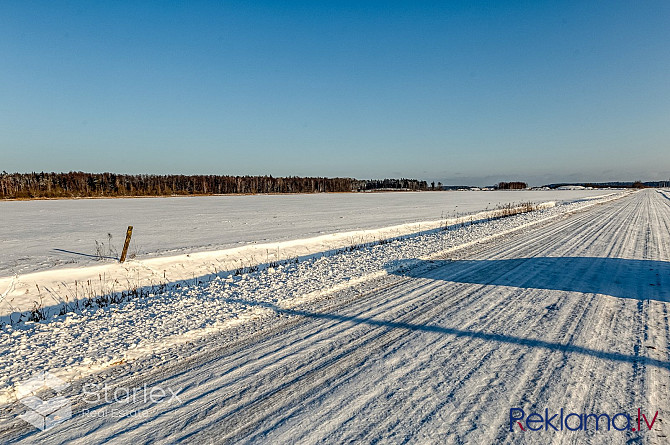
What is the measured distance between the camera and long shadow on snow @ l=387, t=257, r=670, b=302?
7.30m

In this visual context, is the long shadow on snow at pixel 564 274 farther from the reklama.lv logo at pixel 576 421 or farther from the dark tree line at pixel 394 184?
the dark tree line at pixel 394 184

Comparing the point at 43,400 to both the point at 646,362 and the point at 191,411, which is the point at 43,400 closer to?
the point at 191,411

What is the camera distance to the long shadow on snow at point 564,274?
730 centimetres

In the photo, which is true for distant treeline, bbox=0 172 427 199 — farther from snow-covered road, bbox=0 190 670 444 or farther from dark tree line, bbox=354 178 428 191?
snow-covered road, bbox=0 190 670 444

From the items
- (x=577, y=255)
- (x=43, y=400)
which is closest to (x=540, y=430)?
(x=43, y=400)

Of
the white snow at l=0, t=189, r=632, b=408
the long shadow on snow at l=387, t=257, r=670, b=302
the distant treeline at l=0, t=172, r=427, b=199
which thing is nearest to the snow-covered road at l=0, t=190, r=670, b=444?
the long shadow on snow at l=387, t=257, r=670, b=302

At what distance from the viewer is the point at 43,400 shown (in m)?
3.67

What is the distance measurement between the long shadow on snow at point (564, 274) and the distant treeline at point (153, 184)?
7569 cm

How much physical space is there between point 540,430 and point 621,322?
3515mm

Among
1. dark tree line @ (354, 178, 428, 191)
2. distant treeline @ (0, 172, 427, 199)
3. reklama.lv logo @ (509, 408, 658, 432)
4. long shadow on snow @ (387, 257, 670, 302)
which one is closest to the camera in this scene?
reklama.lv logo @ (509, 408, 658, 432)

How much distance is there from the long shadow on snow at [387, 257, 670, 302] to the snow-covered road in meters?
0.18

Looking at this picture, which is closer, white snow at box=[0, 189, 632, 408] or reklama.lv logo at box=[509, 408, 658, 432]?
reklama.lv logo at box=[509, 408, 658, 432]

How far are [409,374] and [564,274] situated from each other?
6.52 m

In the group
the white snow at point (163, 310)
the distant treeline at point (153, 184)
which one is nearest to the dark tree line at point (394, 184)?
the distant treeline at point (153, 184)
